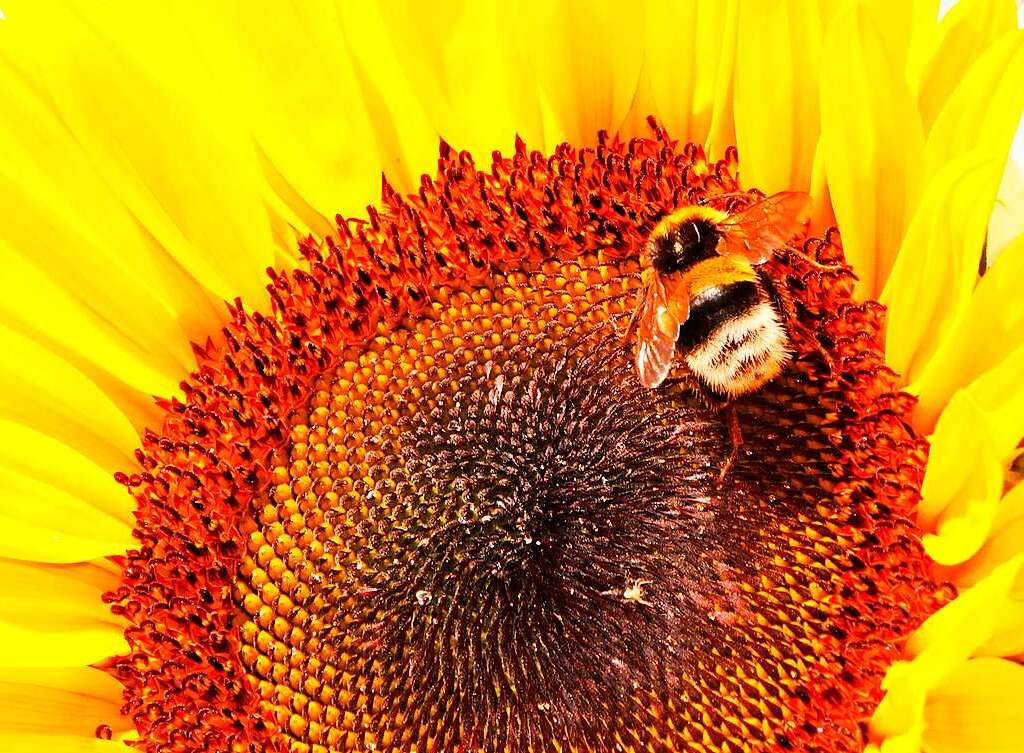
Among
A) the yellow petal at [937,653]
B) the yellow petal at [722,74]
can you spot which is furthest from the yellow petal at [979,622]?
the yellow petal at [722,74]

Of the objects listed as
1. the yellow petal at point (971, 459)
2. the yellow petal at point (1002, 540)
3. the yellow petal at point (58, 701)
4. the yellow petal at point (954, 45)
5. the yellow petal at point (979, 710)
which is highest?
the yellow petal at point (954, 45)

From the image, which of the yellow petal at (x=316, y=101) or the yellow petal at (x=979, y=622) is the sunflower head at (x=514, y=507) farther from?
the yellow petal at (x=979, y=622)

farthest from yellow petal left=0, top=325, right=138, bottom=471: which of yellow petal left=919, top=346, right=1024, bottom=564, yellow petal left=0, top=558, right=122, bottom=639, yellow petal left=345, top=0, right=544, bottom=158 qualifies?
yellow petal left=919, top=346, right=1024, bottom=564

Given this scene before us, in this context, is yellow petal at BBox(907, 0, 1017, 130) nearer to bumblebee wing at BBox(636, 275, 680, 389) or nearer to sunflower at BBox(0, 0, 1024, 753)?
sunflower at BBox(0, 0, 1024, 753)

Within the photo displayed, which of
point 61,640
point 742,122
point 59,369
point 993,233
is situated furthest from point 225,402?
point 993,233

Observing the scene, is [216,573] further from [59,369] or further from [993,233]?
[993,233]

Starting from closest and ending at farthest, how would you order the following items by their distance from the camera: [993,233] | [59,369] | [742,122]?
[993,233]
[742,122]
[59,369]

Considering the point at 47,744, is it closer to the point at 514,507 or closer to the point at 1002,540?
the point at 514,507
